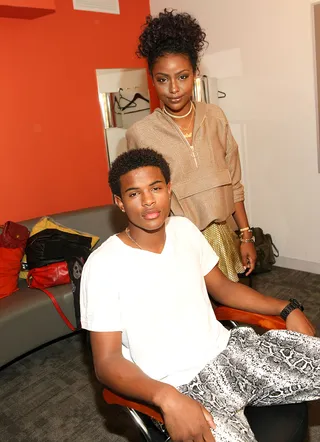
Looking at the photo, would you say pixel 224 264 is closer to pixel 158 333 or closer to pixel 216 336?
pixel 216 336

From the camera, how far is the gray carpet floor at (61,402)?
2156 millimetres

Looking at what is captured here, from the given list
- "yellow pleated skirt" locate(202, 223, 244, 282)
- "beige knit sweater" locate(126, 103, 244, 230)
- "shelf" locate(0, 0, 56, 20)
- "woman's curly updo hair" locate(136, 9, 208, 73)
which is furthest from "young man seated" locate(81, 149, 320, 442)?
"shelf" locate(0, 0, 56, 20)

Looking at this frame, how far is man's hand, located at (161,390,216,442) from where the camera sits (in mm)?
1104

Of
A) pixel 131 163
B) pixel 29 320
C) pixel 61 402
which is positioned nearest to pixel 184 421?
pixel 131 163

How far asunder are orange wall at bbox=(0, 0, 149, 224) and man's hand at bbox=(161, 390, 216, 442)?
270cm

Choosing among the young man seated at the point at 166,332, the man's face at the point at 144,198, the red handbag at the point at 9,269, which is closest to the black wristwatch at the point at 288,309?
the young man seated at the point at 166,332

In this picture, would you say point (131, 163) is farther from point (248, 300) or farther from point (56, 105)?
point (56, 105)

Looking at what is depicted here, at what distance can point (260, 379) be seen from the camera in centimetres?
131

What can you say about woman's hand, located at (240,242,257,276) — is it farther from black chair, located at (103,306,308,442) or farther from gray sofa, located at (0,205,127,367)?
gray sofa, located at (0,205,127,367)

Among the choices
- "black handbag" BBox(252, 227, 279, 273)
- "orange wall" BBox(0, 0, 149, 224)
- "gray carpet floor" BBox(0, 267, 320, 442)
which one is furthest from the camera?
"black handbag" BBox(252, 227, 279, 273)

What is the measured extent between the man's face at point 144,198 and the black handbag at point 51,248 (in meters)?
1.63

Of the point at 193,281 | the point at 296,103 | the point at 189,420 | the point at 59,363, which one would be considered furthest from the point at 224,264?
the point at 296,103

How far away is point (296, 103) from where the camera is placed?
3.41 meters

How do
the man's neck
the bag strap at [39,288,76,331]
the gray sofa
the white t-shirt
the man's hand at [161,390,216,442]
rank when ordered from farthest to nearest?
the bag strap at [39,288,76,331]
the gray sofa
the man's neck
the white t-shirt
the man's hand at [161,390,216,442]
